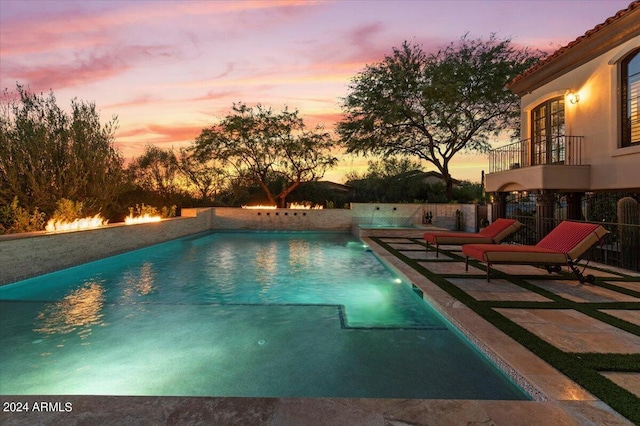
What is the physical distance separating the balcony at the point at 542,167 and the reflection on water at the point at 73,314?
11.1 metres

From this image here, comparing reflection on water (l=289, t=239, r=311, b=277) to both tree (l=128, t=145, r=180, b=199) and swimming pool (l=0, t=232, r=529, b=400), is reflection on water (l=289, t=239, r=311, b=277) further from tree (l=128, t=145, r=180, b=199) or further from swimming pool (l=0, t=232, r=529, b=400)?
tree (l=128, t=145, r=180, b=199)

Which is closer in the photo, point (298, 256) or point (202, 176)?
point (298, 256)

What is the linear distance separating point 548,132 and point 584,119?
65.3 inches

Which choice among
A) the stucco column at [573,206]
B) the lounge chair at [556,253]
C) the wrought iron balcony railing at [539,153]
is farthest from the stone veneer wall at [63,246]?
the stucco column at [573,206]

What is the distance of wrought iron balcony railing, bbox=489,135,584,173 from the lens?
33.6 feet

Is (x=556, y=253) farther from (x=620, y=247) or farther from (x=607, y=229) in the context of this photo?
(x=607, y=229)

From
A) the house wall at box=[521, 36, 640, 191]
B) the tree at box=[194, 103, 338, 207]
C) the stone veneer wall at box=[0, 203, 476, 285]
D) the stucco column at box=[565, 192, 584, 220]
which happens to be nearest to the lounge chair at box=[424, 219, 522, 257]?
the house wall at box=[521, 36, 640, 191]

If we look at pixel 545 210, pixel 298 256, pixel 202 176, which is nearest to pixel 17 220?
pixel 298 256

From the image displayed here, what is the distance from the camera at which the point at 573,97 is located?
33.4 ft

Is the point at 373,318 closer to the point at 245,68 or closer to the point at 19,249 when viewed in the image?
the point at 19,249

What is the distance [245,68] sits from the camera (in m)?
15.8

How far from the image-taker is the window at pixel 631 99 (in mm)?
8492

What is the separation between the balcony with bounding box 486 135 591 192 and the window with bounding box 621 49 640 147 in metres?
1.23

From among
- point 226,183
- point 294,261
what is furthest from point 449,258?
point 226,183
